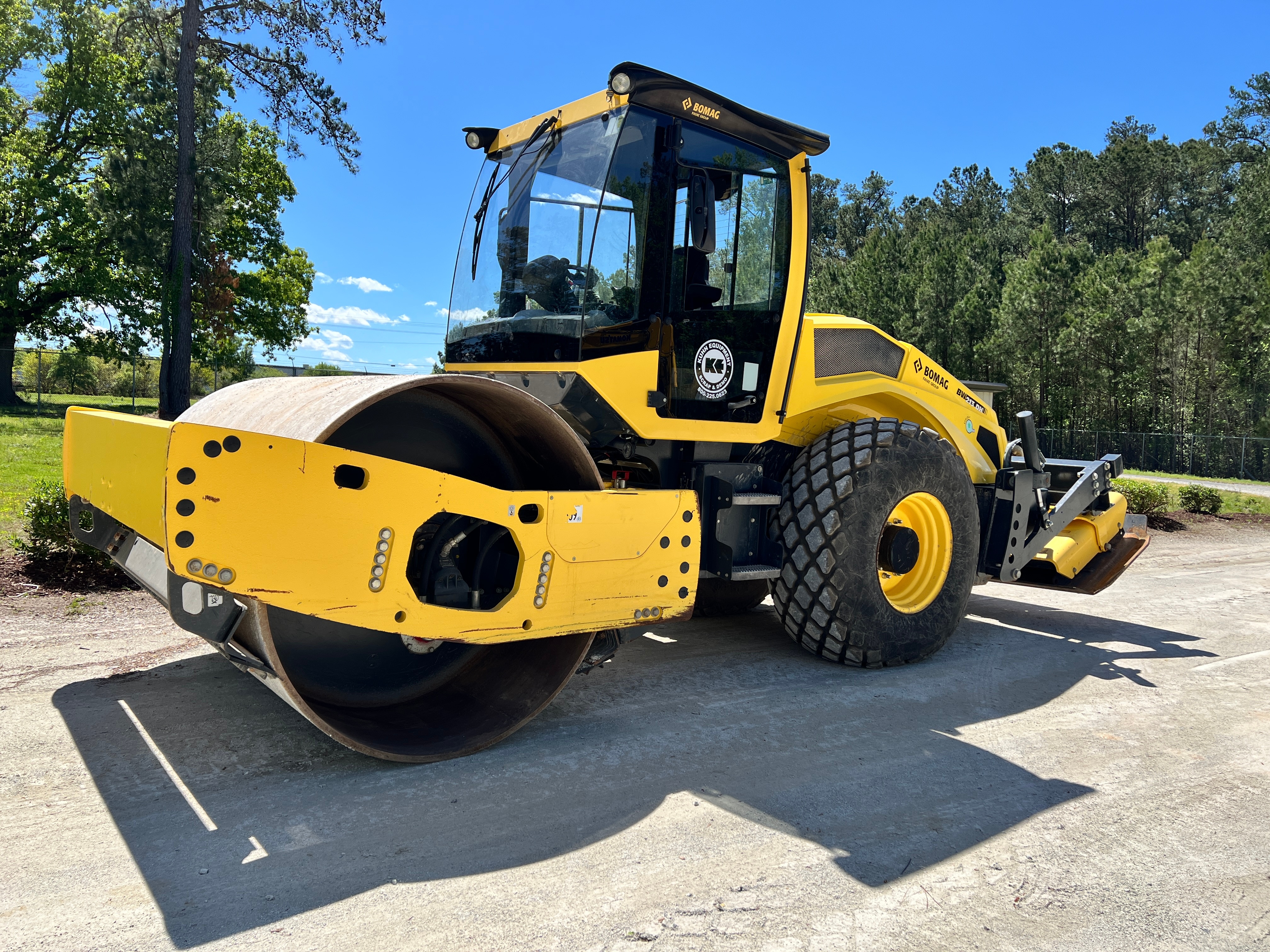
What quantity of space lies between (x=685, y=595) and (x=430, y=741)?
A: 124 centimetres

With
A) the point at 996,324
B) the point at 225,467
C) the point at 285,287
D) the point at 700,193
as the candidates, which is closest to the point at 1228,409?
the point at 996,324

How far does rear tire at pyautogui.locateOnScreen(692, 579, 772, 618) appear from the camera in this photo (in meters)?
6.36

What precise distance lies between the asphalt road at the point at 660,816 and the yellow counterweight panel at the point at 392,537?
610 mm

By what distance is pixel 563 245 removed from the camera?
14.8ft

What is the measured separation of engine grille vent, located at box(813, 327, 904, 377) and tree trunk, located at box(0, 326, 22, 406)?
30861 mm

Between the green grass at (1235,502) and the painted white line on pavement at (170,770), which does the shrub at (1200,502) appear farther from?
the painted white line on pavement at (170,770)

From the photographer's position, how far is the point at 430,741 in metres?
3.62

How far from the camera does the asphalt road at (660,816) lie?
254cm

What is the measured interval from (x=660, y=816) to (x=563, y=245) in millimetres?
2719

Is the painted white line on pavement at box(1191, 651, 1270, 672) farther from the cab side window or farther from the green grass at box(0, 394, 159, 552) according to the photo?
the green grass at box(0, 394, 159, 552)

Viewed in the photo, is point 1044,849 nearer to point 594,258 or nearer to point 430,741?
point 430,741

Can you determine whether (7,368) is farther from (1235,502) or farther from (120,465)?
(1235,502)

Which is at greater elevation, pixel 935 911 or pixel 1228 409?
pixel 1228 409

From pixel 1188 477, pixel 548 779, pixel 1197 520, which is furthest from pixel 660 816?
pixel 1188 477
